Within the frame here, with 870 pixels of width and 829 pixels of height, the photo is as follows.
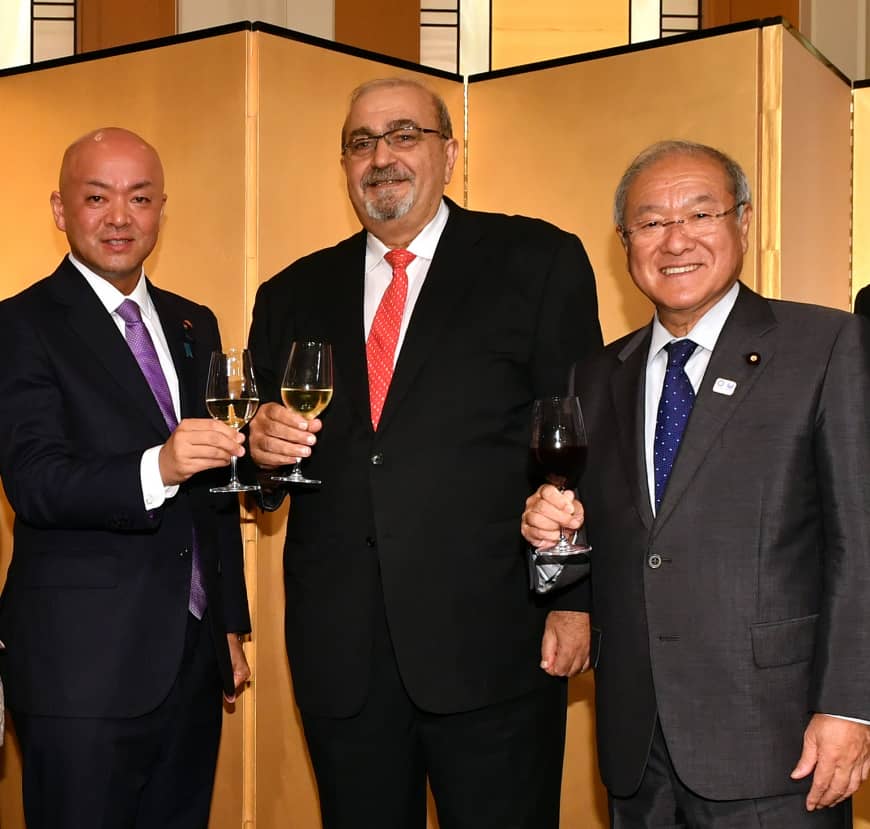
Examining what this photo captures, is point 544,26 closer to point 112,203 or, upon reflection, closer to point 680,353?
point 112,203

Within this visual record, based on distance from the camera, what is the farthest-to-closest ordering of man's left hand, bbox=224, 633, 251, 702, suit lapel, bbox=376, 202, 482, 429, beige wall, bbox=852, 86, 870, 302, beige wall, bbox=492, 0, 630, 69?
beige wall, bbox=492, 0, 630, 69, beige wall, bbox=852, 86, 870, 302, man's left hand, bbox=224, 633, 251, 702, suit lapel, bbox=376, 202, 482, 429

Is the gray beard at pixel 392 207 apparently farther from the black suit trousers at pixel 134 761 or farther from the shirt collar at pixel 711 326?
the black suit trousers at pixel 134 761

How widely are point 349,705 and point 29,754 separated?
745 mm

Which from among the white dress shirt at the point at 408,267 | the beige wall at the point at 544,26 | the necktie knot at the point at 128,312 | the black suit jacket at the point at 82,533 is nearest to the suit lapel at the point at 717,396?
the white dress shirt at the point at 408,267

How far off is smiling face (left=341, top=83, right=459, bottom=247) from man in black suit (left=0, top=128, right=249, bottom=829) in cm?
56

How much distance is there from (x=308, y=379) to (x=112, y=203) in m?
0.80

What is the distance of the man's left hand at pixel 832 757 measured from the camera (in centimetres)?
224

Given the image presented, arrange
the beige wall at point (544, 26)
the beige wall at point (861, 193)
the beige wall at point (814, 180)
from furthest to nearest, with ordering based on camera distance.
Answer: the beige wall at point (544, 26) → the beige wall at point (861, 193) → the beige wall at point (814, 180)

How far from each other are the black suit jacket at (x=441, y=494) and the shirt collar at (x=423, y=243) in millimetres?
79

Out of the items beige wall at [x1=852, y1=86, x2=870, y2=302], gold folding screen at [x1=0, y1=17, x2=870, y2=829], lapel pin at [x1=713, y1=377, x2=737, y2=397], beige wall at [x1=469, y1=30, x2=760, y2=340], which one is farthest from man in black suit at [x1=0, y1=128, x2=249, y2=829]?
beige wall at [x1=852, y1=86, x2=870, y2=302]

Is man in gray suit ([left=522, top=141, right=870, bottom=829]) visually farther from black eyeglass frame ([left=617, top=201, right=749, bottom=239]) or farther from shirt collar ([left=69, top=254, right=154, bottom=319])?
shirt collar ([left=69, top=254, right=154, bottom=319])

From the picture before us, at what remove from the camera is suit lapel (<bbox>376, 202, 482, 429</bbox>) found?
112 inches

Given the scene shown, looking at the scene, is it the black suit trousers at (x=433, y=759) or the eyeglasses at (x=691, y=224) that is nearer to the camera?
the eyeglasses at (x=691, y=224)

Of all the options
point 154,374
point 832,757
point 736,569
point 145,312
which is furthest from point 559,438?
point 145,312
